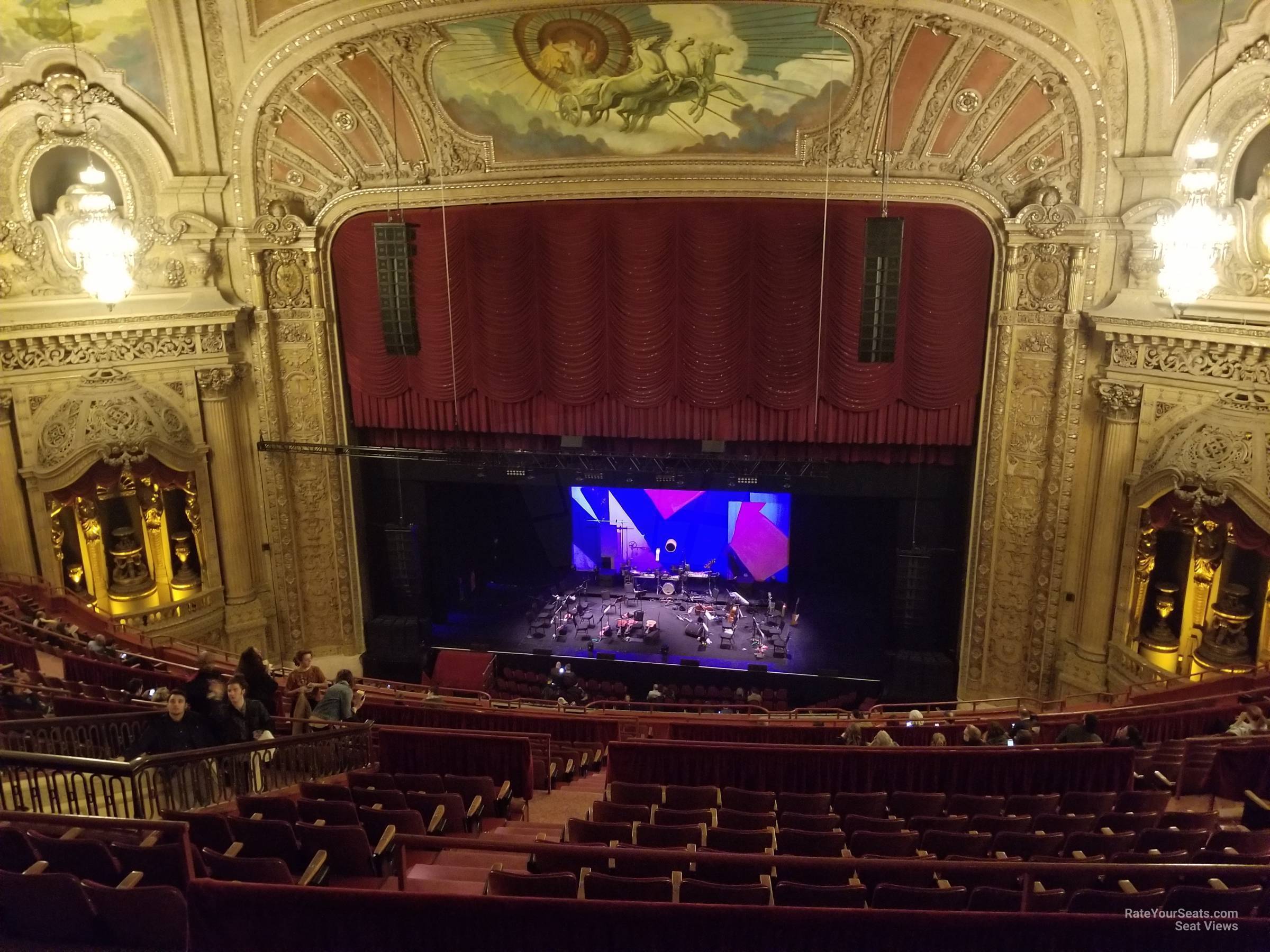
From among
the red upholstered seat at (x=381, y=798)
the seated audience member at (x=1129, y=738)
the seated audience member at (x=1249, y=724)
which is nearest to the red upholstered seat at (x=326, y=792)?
the red upholstered seat at (x=381, y=798)

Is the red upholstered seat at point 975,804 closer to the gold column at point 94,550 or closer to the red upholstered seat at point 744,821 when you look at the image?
the red upholstered seat at point 744,821

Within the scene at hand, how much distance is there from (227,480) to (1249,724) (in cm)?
1371

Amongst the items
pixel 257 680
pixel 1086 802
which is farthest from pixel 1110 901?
pixel 257 680

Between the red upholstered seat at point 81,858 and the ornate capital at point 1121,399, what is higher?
the ornate capital at point 1121,399

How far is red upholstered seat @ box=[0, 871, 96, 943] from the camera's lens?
3.80 meters

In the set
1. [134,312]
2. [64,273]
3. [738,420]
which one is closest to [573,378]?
[738,420]

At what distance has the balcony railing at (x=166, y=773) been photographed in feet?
15.7

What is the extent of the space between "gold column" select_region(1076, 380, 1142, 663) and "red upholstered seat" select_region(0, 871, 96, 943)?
12193 millimetres

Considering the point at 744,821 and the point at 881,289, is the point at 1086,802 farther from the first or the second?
the point at 881,289

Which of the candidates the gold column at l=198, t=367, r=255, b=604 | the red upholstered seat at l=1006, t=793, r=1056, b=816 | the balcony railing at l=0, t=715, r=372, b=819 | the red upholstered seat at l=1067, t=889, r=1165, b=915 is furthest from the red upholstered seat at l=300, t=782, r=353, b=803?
the gold column at l=198, t=367, r=255, b=604

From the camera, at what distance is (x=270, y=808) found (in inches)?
203

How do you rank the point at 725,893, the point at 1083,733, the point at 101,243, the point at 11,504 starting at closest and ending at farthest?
the point at 725,893 < the point at 1083,733 < the point at 101,243 < the point at 11,504

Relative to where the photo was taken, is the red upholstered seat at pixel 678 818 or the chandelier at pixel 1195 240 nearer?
the red upholstered seat at pixel 678 818

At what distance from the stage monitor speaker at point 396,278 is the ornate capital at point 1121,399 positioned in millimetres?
9231
